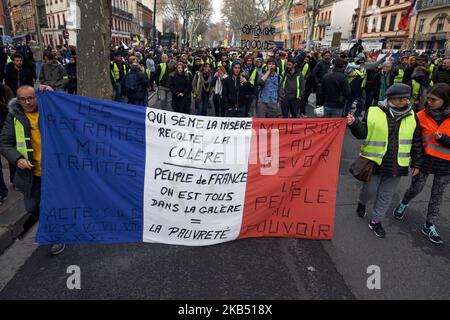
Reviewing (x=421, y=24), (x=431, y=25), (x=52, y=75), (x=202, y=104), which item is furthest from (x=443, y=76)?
(x=421, y=24)

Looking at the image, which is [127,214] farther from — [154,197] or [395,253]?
[395,253]

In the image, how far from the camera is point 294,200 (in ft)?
11.5

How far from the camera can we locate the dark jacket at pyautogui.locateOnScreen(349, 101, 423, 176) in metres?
3.60

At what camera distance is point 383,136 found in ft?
11.9

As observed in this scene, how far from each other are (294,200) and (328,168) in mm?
508

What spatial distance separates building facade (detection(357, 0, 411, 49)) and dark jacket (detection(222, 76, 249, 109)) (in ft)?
131

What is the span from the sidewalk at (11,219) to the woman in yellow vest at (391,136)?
3.92 metres

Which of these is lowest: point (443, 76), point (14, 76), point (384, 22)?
point (14, 76)

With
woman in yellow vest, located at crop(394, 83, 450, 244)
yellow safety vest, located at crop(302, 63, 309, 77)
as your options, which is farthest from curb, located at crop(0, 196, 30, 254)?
yellow safety vest, located at crop(302, 63, 309, 77)

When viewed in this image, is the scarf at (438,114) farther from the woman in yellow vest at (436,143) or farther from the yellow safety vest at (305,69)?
the yellow safety vest at (305,69)

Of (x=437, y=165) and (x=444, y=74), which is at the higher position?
(x=444, y=74)

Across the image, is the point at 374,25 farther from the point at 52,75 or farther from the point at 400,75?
the point at 52,75

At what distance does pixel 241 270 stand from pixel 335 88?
5521 millimetres
